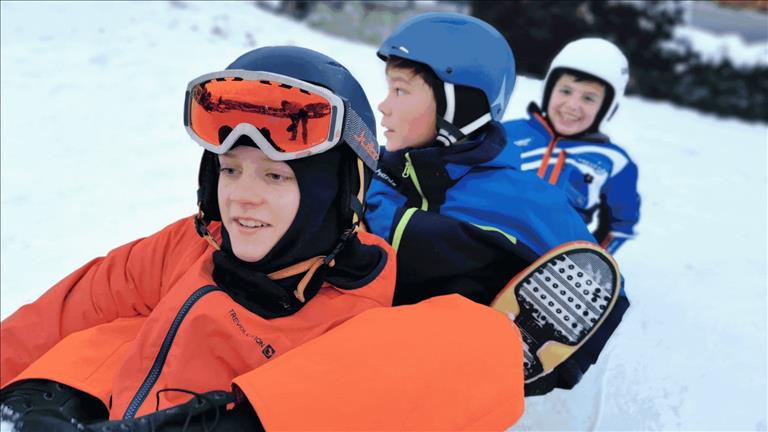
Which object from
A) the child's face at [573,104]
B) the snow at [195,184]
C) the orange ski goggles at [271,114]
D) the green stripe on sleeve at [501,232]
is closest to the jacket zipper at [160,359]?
the orange ski goggles at [271,114]

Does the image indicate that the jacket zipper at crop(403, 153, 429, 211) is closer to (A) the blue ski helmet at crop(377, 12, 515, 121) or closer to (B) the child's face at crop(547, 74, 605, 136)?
(A) the blue ski helmet at crop(377, 12, 515, 121)

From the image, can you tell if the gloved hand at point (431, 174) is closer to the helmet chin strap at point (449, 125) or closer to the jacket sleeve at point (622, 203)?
the helmet chin strap at point (449, 125)

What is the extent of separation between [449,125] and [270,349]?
4.18 ft

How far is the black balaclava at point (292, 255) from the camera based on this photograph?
2.02m

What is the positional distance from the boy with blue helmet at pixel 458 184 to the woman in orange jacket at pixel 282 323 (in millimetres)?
339

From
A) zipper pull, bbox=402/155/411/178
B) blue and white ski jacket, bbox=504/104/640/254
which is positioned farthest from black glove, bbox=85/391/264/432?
blue and white ski jacket, bbox=504/104/640/254

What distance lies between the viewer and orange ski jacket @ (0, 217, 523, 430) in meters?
1.74

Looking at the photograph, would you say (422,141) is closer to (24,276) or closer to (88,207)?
(24,276)

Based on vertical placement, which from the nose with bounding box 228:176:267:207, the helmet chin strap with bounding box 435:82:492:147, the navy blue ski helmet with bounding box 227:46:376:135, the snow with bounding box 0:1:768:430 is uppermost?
the navy blue ski helmet with bounding box 227:46:376:135

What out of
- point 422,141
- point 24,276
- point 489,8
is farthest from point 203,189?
point 489,8

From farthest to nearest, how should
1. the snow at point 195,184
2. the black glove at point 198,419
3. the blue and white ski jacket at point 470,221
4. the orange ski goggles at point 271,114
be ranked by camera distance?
the snow at point 195,184, the blue and white ski jacket at point 470,221, the orange ski goggles at point 271,114, the black glove at point 198,419

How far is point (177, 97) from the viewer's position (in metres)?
7.13

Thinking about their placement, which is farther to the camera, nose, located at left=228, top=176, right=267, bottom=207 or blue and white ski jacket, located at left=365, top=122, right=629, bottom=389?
blue and white ski jacket, located at left=365, top=122, right=629, bottom=389

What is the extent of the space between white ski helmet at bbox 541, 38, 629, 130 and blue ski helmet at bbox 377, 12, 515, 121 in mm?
1684
